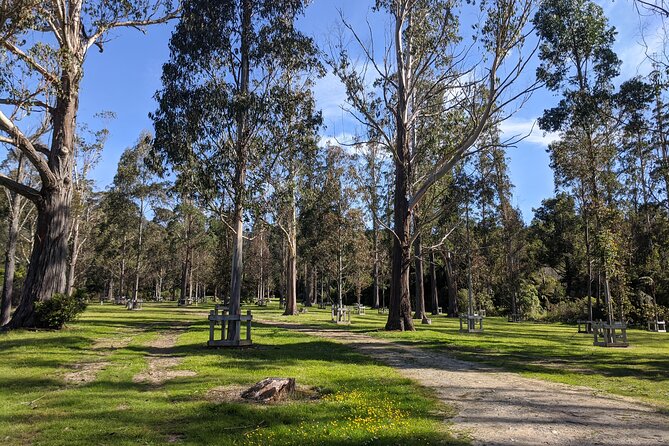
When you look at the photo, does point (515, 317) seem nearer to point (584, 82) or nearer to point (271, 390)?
point (584, 82)

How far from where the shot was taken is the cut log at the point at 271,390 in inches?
275

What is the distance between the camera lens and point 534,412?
243 inches

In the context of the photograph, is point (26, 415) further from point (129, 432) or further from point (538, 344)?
point (538, 344)

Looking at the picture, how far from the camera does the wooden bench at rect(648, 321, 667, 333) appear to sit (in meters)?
25.4

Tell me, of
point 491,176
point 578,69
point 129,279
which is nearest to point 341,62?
point 578,69

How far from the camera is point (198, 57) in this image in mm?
16766

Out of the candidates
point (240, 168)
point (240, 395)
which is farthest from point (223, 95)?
point (240, 395)

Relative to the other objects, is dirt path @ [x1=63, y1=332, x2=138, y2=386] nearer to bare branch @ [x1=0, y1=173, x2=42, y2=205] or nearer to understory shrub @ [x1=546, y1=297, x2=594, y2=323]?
bare branch @ [x1=0, y1=173, x2=42, y2=205]

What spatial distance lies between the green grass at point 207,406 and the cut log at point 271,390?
356 mm

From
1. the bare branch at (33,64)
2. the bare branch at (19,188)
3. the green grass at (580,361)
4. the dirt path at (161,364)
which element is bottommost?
the green grass at (580,361)

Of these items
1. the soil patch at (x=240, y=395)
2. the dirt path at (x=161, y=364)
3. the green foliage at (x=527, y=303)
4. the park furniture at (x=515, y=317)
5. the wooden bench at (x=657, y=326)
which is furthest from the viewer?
the green foliage at (x=527, y=303)

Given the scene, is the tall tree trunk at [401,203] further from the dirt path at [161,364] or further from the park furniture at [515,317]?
the park furniture at [515,317]

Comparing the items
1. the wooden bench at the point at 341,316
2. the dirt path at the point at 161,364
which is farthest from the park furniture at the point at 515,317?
the dirt path at the point at 161,364

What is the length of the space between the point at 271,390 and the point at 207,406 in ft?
3.18
